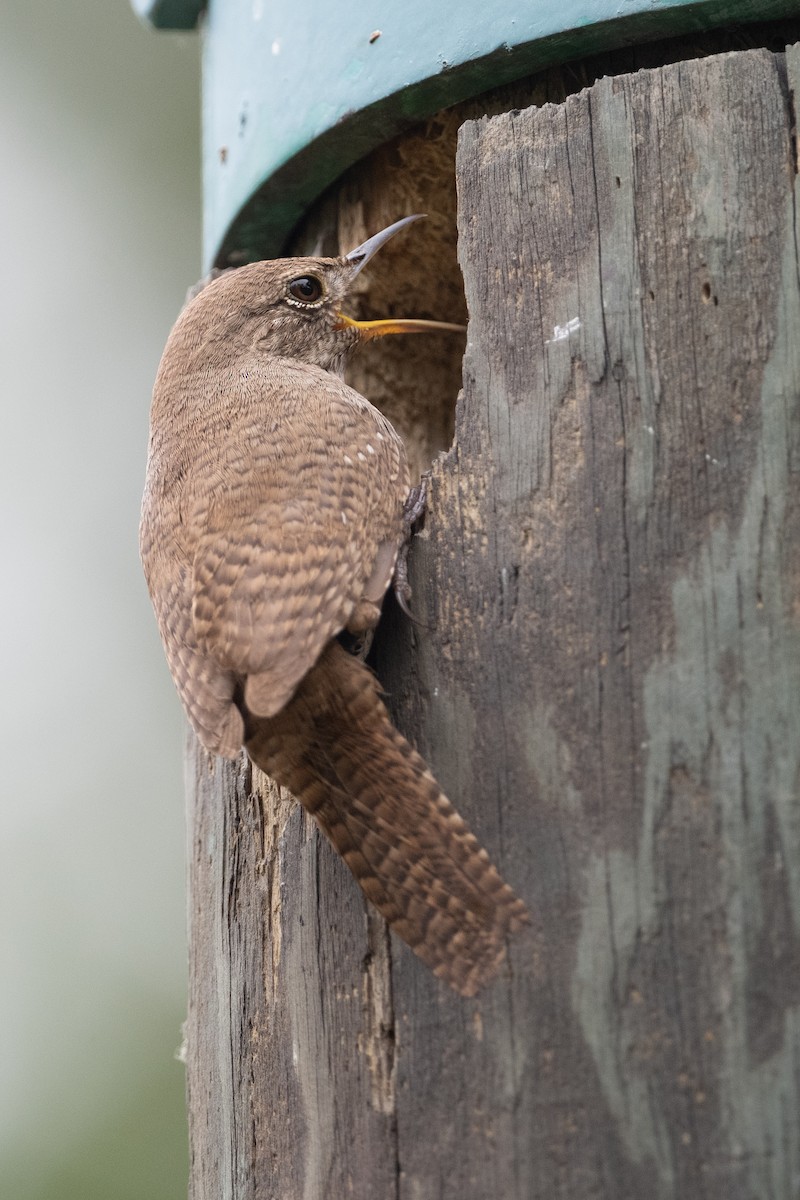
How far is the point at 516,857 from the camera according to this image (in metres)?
2.20

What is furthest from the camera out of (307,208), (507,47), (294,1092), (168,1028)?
(168,1028)

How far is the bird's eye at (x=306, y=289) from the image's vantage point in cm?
340

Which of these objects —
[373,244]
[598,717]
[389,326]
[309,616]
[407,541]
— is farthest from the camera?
[389,326]

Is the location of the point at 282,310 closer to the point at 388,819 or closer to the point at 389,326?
the point at 389,326

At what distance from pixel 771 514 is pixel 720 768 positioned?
406 mm

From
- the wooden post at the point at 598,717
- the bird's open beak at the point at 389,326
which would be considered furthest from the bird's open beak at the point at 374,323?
A: the wooden post at the point at 598,717

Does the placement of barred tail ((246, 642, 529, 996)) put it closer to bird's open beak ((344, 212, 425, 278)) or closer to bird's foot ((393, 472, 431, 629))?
bird's foot ((393, 472, 431, 629))

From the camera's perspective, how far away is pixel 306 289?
135 inches

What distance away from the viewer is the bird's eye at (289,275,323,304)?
340 centimetres


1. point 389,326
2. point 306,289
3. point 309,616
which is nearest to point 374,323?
point 389,326

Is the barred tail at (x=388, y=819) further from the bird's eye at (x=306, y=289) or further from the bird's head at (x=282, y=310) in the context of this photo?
the bird's eye at (x=306, y=289)

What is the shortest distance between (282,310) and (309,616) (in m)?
1.28

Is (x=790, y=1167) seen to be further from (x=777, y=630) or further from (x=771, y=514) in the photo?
(x=771, y=514)

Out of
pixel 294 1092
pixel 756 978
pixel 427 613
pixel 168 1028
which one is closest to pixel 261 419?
pixel 427 613
